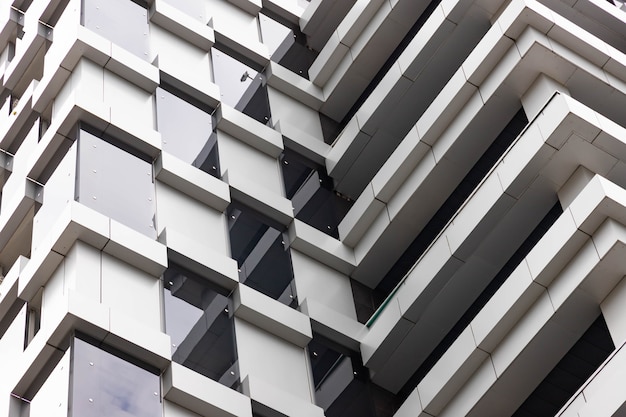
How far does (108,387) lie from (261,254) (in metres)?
6.39

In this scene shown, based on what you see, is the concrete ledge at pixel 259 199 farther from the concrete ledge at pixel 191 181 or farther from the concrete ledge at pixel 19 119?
the concrete ledge at pixel 19 119

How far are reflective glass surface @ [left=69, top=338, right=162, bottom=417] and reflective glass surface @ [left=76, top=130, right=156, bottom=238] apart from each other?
3541mm

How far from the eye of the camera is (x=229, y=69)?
31.7m

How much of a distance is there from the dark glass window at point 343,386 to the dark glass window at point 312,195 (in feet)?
12.1

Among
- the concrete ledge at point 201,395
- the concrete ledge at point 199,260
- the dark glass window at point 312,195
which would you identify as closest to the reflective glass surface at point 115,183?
the concrete ledge at point 199,260

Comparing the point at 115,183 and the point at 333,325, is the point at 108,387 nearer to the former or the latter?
the point at 115,183

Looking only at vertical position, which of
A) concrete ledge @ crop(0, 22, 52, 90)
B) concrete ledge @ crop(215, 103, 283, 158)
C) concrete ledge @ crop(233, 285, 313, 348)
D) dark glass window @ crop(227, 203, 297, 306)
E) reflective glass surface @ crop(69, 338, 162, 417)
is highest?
concrete ledge @ crop(0, 22, 52, 90)

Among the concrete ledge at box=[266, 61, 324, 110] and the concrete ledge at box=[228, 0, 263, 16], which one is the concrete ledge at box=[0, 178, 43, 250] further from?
the concrete ledge at box=[228, 0, 263, 16]

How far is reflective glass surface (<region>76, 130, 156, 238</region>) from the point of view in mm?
24672

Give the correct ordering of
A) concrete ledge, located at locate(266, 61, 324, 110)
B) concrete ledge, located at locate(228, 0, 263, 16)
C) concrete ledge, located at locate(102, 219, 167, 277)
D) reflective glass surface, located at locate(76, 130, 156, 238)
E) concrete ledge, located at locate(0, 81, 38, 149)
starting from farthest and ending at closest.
Result: concrete ledge, located at locate(228, 0, 263, 16) < concrete ledge, located at locate(266, 61, 324, 110) < concrete ledge, located at locate(0, 81, 38, 149) < reflective glass surface, located at locate(76, 130, 156, 238) < concrete ledge, located at locate(102, 219, 167, 277)

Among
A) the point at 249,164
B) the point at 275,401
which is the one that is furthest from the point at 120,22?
the point at 275,401

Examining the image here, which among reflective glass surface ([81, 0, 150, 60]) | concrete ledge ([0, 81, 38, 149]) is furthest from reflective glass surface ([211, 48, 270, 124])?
concrete ledge ([0, 81, 38, 149])

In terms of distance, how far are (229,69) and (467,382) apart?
11.6m

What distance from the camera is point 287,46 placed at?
34.2 metres
